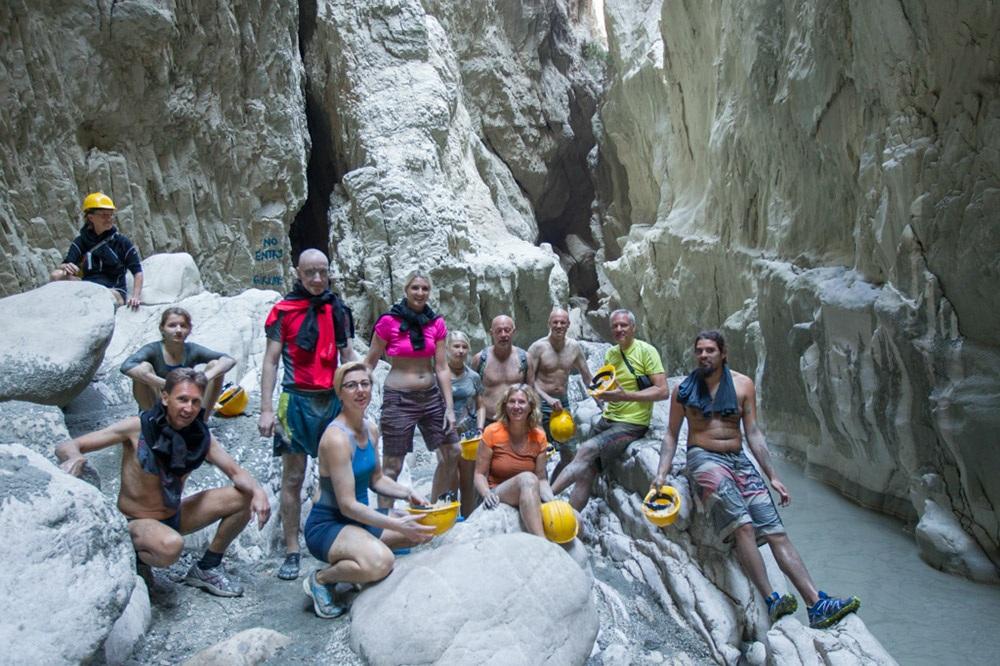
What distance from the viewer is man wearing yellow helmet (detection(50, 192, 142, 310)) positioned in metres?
5.38

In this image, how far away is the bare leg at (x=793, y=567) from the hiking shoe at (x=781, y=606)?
0.07 metres

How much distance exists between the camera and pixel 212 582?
363 cm

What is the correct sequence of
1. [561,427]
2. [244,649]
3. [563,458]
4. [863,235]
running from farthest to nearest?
[863,235] → [563,458] → [561,427] → [244,649]

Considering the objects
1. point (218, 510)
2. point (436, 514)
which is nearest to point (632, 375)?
point (436, 514)

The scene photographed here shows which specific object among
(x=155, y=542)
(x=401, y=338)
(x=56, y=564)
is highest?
(x=401, y=338)

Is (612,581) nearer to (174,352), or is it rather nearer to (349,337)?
(349,337)

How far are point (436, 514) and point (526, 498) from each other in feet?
2.56

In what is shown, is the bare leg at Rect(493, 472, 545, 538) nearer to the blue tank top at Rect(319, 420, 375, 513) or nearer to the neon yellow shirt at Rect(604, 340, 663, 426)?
the blue tank top at Rect(319, 420, 375, 513)

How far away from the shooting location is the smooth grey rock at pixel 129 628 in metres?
2.86

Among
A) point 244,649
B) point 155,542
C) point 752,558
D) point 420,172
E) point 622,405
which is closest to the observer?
point 244,649

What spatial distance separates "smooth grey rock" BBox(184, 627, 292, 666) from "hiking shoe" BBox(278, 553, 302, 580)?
798 mm

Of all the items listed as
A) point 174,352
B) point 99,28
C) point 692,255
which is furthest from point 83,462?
point 692,255

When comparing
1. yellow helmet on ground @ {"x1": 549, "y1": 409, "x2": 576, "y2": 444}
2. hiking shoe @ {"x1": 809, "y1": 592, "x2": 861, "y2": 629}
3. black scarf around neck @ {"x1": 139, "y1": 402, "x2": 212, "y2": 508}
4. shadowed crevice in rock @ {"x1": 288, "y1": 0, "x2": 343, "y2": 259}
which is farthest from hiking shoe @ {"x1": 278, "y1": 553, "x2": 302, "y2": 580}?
shadowed crevice in rock @ {"x1": 288, "y1": 0, "x2": 343, "y2": 259}

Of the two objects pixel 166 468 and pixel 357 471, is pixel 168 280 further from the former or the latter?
pixel 357 471
